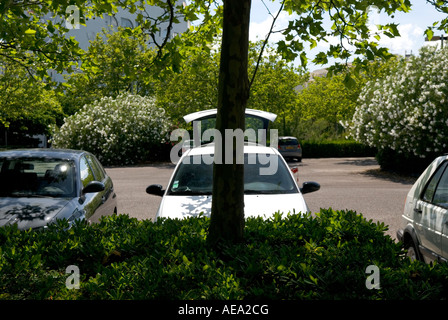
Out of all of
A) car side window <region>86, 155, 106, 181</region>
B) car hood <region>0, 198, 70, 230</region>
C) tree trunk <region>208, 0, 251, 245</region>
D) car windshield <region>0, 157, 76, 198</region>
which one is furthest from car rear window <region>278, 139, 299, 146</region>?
tree trunk <region>208, 0, 251, 245</region>

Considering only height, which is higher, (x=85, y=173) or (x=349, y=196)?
(x=85, y=173)

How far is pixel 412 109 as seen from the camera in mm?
20219

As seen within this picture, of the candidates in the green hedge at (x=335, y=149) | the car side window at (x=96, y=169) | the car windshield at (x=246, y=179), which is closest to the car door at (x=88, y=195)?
the car side window at (x=96, y=169)

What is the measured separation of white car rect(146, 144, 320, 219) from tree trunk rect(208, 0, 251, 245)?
1.78 m

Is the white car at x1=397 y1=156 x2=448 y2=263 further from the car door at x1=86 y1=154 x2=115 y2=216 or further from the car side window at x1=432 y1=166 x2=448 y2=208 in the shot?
the car door at x1=86 y1=154 x2=115 y2=216

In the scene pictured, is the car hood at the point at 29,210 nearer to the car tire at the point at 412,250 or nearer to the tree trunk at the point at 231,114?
the tree trunk at the point at 231,114

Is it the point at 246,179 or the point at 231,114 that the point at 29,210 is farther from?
the point at 231,114

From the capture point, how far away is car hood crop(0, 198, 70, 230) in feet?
18.7

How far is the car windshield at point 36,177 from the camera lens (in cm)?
675

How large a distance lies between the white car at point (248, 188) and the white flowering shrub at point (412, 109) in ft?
45.3

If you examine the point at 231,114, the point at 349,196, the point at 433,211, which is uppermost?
the point at 231,114

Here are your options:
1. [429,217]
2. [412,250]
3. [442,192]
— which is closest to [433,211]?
[429,217]

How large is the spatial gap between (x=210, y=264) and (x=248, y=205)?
2714mm
